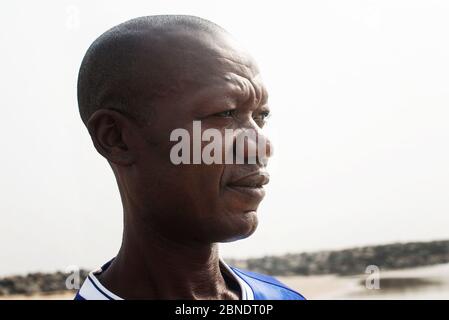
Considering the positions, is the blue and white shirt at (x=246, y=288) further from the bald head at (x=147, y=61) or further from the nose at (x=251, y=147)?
the bald head at (x=147, y=61)

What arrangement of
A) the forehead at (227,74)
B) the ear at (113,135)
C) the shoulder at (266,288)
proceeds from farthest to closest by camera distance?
the shoulder at (266,288) → the ear at (113,135) → the forehead at (227,74)

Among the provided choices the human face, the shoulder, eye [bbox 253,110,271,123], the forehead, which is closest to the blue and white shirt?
the shoulder

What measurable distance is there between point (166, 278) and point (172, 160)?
15.3 inches

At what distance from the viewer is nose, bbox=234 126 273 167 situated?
1.85 meters

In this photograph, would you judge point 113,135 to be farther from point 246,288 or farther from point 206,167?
point 246,288

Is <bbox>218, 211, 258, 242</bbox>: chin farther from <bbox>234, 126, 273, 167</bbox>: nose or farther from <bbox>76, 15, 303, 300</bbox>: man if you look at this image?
<bbox>234, 126, 273, 167</bbox>: nose

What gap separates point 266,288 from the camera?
2.19 meters

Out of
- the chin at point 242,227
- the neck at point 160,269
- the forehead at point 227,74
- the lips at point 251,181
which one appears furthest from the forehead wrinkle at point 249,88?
the neck at point 160,269

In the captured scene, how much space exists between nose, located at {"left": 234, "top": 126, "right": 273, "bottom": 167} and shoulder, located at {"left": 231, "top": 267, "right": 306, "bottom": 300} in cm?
48

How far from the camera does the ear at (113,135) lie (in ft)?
6.32

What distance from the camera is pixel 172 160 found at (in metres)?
1.85

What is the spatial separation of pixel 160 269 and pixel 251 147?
1.59 feet

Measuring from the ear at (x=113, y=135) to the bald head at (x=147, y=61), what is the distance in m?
0.03
